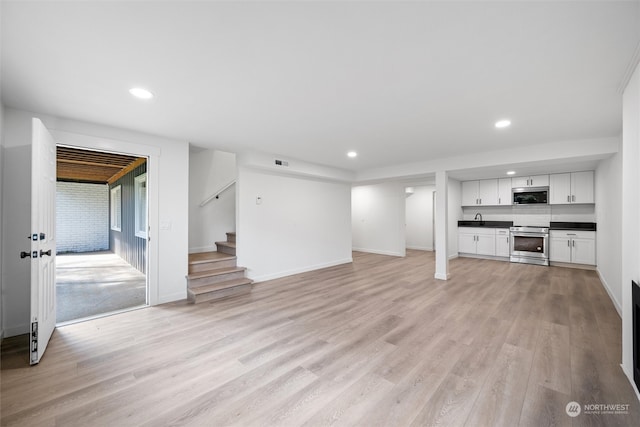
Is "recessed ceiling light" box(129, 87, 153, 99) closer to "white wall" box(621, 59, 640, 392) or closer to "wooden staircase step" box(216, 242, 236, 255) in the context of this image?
"wooden staircase step" box(216, 242, 236, 255)

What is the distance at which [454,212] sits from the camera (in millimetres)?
7496

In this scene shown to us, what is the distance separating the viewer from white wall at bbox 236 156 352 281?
4824mm

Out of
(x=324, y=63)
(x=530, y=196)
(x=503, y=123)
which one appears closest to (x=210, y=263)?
(x=324, y=63)

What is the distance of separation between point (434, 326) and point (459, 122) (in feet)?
7.94

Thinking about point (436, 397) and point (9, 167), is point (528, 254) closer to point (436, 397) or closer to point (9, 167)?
point (436, 397)

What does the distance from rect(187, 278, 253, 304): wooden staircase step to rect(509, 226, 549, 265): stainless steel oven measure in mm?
6665

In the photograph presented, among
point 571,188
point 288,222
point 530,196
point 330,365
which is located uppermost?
point 571,188

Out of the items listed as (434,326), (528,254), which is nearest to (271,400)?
(434,326)

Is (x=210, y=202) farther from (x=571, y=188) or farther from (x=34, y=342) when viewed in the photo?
(x=571, y=188)

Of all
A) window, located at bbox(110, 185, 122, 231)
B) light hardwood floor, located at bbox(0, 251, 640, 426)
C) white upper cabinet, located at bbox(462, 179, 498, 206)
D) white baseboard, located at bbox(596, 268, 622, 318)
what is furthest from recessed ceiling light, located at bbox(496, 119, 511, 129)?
window, located at bbox(110, 185, 122, 231)

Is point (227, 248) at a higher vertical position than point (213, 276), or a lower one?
higher

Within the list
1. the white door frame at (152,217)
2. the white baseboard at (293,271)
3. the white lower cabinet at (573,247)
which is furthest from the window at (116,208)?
the white lower cabinet at (573,247)

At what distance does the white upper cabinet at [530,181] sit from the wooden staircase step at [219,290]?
278 inches

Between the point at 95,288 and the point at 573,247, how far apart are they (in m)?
9.89
